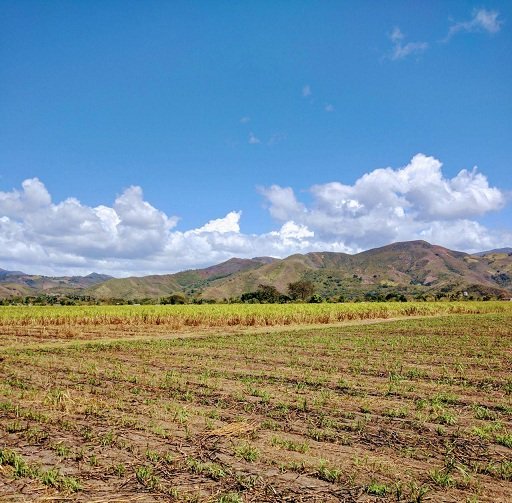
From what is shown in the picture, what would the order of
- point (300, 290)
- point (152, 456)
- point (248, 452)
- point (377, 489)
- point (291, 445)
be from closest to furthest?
1. point (377, 489)
2. point (152, 456)
3. point (248, 452)
4. point (291, 445)
5. point (300, 290)

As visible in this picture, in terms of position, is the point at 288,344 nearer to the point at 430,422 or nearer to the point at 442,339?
the point at 442,339

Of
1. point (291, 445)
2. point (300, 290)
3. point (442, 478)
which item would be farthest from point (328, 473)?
point (300, 290)

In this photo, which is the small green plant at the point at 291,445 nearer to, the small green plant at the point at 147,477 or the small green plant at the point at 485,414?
the small green plant at the point at 147,477

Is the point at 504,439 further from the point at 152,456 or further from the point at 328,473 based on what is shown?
the point at 152,456

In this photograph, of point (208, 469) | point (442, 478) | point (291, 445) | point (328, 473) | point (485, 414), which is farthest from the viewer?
point (485, 414)

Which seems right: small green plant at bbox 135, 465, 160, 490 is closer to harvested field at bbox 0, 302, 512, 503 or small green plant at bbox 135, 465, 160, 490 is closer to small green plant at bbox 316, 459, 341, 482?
harvested field at bbox 0, 302, 512, 503

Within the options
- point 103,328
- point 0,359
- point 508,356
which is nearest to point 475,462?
point 508,356

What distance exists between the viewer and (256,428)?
8.40 m

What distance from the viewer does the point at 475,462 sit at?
22.1 feet

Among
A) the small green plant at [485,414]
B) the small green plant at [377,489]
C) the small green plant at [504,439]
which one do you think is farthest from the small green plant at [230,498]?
→ the small green plant at [485,414]

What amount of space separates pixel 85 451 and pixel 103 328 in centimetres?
3191

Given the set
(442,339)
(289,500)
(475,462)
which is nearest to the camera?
(289,500)

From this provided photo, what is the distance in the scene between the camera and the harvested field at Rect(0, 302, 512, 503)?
19.2 feet

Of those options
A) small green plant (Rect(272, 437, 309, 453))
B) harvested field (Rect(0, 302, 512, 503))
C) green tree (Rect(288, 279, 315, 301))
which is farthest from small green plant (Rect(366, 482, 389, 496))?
green tree (Rect(288, 279, 315, 301))
